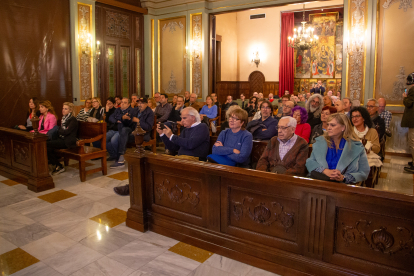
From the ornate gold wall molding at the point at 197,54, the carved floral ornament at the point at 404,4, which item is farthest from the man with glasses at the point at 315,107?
the ornate gold wall molding at the point at 197,54

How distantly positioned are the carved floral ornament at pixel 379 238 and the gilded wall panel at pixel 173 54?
7.45m

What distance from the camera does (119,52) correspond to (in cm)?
832

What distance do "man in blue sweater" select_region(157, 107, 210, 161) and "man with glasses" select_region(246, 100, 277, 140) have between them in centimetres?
103

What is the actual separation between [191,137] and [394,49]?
5.12 m

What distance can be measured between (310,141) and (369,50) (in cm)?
351

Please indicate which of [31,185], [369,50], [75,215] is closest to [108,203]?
[75,215]

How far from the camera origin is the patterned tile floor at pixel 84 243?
2225mm

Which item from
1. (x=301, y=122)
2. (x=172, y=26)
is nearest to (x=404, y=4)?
(x=301, y=122)

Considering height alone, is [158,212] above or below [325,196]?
below

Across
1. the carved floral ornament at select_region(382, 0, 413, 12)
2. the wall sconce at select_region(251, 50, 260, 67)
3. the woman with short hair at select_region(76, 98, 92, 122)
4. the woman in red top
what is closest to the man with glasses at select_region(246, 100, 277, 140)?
the woman in red top

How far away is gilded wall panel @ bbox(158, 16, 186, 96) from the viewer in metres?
8.77

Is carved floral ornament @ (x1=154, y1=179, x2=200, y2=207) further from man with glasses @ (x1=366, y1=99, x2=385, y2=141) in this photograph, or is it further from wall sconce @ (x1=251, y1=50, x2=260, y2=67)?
wall sconce @ (x1=251, y1=50, x2=260, y2=67)

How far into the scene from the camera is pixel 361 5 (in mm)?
6453

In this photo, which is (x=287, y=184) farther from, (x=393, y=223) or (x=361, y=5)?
(x=361, y=5)
